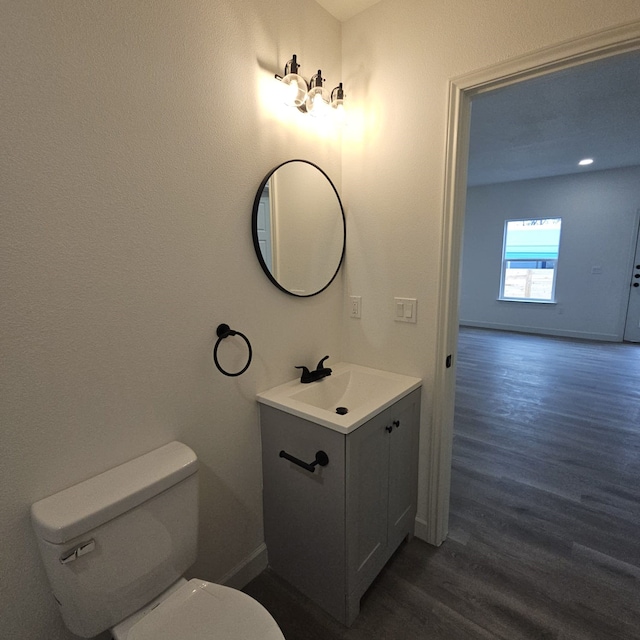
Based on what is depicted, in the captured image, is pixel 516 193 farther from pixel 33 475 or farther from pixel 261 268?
pixel 33 475

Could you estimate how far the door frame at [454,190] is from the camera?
1164 millimetres

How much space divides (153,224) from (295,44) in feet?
3.44

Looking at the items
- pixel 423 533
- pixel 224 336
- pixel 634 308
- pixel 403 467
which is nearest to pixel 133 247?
pixel 224 336

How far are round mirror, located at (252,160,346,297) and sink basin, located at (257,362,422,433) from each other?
0.45 meters

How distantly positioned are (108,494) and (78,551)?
5.3 inches

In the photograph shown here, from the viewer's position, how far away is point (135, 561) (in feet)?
3.24

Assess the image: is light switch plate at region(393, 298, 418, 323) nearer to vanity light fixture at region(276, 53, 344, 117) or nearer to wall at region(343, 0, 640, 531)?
wall at region(343, 0, 640, 531)

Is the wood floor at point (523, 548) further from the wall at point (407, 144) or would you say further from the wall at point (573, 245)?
the wall at point (573, 245)

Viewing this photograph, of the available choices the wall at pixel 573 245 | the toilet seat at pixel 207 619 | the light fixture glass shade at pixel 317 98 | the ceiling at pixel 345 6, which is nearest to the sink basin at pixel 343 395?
the toilet seat at pixel 207 619

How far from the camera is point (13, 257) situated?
86 cm

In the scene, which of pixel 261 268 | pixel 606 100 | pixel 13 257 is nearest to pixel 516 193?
pixel 606 100

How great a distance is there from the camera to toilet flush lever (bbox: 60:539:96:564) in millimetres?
867

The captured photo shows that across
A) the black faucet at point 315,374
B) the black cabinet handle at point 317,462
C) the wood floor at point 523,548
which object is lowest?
the wood floor at point 523,548

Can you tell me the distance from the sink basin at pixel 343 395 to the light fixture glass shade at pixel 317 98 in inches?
47.6
